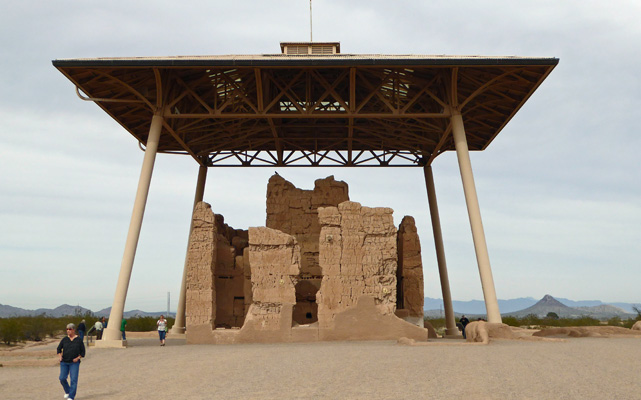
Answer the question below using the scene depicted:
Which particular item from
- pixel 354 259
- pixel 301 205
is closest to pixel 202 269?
pixel 354 259

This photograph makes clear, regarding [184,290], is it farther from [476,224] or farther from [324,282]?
[476,224]

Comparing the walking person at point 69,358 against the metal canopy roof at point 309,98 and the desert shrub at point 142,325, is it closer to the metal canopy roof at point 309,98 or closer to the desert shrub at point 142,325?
the metal canopy roof at point 309,98

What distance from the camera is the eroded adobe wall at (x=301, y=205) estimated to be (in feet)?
96.3

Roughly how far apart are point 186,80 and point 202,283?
8207mm

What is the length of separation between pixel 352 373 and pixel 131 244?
38.9ft

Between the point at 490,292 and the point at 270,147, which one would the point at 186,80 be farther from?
the point at 490,292

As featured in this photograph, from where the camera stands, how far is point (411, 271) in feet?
89.9

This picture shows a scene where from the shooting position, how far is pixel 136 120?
28719 millimetres

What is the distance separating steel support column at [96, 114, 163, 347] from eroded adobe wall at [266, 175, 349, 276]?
6.81 meters

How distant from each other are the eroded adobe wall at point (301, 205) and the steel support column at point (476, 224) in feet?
22.9

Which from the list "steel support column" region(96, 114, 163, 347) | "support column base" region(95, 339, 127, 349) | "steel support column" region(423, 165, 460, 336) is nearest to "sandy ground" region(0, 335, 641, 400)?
"support column base" region(95, 339, 127, 349)

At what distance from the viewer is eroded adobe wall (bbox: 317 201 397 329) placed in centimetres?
2170

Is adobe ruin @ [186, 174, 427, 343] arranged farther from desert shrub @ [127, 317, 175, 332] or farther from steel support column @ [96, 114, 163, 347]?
desert shrub @ [127, 317, 175, 332]

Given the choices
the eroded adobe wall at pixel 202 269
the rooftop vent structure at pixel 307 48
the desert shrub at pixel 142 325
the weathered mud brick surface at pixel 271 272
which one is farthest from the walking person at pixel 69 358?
the desert shrub at pixel 142 325
